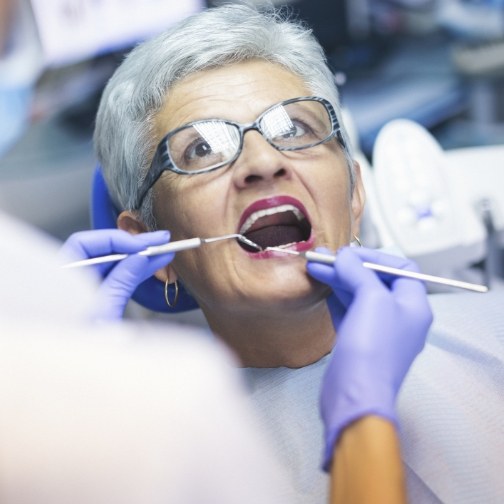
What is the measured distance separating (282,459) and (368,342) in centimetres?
38

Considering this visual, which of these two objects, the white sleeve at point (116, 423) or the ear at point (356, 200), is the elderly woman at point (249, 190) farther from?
the white sleeve at point (116, 423)

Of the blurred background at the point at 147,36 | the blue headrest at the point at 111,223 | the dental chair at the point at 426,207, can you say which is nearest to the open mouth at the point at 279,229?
the blue headrest at the point at 111,223

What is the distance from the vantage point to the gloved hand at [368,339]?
90 cm

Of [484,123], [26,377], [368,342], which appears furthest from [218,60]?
[484,123]

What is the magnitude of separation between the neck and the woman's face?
0.05 metres

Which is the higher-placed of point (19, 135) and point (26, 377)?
point (26, 377)

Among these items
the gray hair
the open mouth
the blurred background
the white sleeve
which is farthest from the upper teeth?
the blurred background

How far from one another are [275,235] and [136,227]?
27cm

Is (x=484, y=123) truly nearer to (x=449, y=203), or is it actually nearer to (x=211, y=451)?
(x=449, y=203)

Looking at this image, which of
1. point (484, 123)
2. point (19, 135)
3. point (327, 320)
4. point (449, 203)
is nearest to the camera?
point (327, 320)

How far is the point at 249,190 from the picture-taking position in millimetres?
1256

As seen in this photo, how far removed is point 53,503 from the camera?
2.06 feet

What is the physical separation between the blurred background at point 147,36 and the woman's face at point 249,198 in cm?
85

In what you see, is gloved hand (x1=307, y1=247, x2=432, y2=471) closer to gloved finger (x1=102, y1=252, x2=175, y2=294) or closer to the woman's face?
the woman's face
